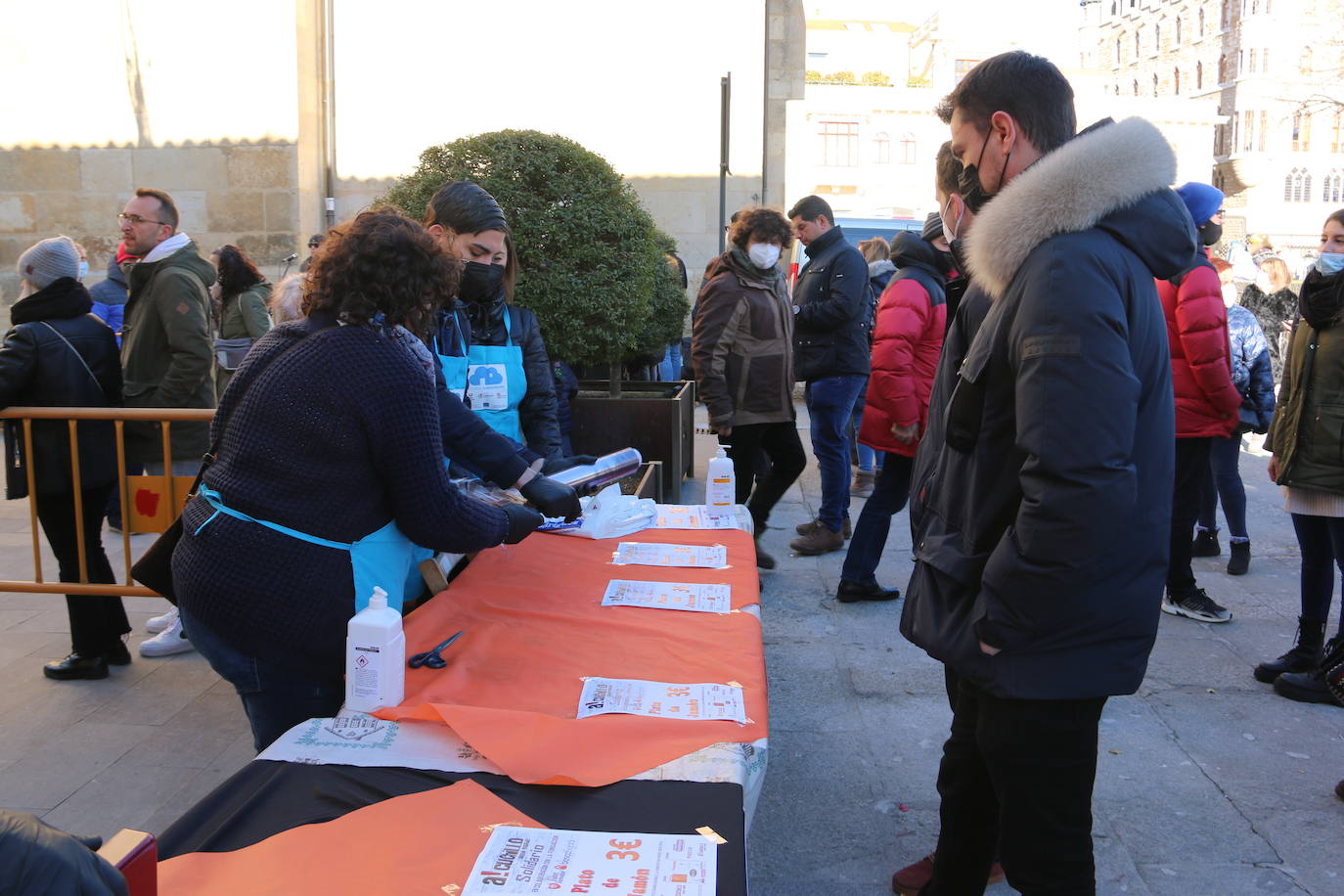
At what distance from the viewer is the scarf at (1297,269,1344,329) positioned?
370cm

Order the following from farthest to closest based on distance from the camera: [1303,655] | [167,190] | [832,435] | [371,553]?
[167,190]
[832,435]
[1303,655]
[371,553]

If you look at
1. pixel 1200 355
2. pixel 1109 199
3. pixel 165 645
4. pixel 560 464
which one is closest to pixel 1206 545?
pixel 1200 355

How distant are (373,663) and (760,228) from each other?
12.7 feet

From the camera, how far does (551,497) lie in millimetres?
2861

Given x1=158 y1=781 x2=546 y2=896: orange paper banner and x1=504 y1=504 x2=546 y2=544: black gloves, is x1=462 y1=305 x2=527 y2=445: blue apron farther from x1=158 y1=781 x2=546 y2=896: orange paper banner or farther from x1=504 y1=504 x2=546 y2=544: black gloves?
x1=158 y1=781 x2=546 y2=896: orange paper banner

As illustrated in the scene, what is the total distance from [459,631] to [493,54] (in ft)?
31.8

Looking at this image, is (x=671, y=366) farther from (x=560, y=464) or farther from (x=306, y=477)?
(x=306, y=477)

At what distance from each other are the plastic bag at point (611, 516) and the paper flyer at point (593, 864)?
1.73 meters

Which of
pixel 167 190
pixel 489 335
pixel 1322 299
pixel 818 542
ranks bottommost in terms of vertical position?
pixel 818 542

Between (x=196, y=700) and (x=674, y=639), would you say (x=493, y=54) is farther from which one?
(x=674, y=639)

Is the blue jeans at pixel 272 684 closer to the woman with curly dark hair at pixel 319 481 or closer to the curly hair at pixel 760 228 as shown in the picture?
the woman with curly dark hair at pixel 319 481

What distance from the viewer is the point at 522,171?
17.5 feet

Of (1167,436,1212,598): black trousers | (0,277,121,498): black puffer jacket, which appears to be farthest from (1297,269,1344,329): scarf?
(0,277,121,498): black puffer jacket

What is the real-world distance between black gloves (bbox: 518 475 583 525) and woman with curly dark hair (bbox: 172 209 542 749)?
59cm
